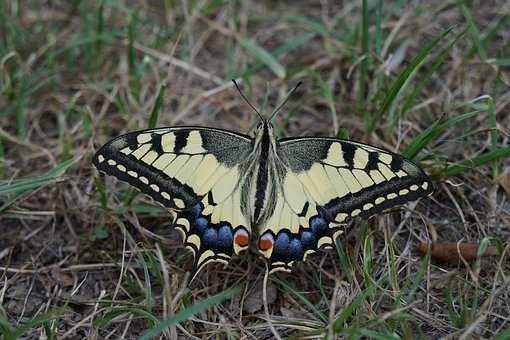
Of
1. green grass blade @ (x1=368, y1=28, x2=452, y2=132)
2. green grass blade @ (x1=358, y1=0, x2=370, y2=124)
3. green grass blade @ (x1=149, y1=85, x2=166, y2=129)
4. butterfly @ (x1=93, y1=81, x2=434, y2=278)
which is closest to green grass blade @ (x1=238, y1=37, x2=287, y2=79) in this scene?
green grass blade @ (x1=358, y1=0, x2=370, y2=124)

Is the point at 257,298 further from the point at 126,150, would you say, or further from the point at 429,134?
the point at 429,134

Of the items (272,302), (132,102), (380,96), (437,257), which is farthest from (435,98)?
(132,102)

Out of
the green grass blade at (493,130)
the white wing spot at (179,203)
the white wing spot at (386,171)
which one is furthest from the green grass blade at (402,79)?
the white wing spot at (179,203)

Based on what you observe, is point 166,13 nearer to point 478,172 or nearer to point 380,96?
point 380,96

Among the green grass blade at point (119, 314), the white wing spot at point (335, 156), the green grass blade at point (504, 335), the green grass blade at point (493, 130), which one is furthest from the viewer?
the green grass blade at point (493, 130)

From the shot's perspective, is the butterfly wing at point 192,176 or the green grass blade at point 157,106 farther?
the green grass blade at point 157,106

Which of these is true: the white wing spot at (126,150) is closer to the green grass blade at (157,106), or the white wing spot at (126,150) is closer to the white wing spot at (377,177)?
the green grass blade at (157,106)

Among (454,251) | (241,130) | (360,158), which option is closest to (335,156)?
(360,158)
